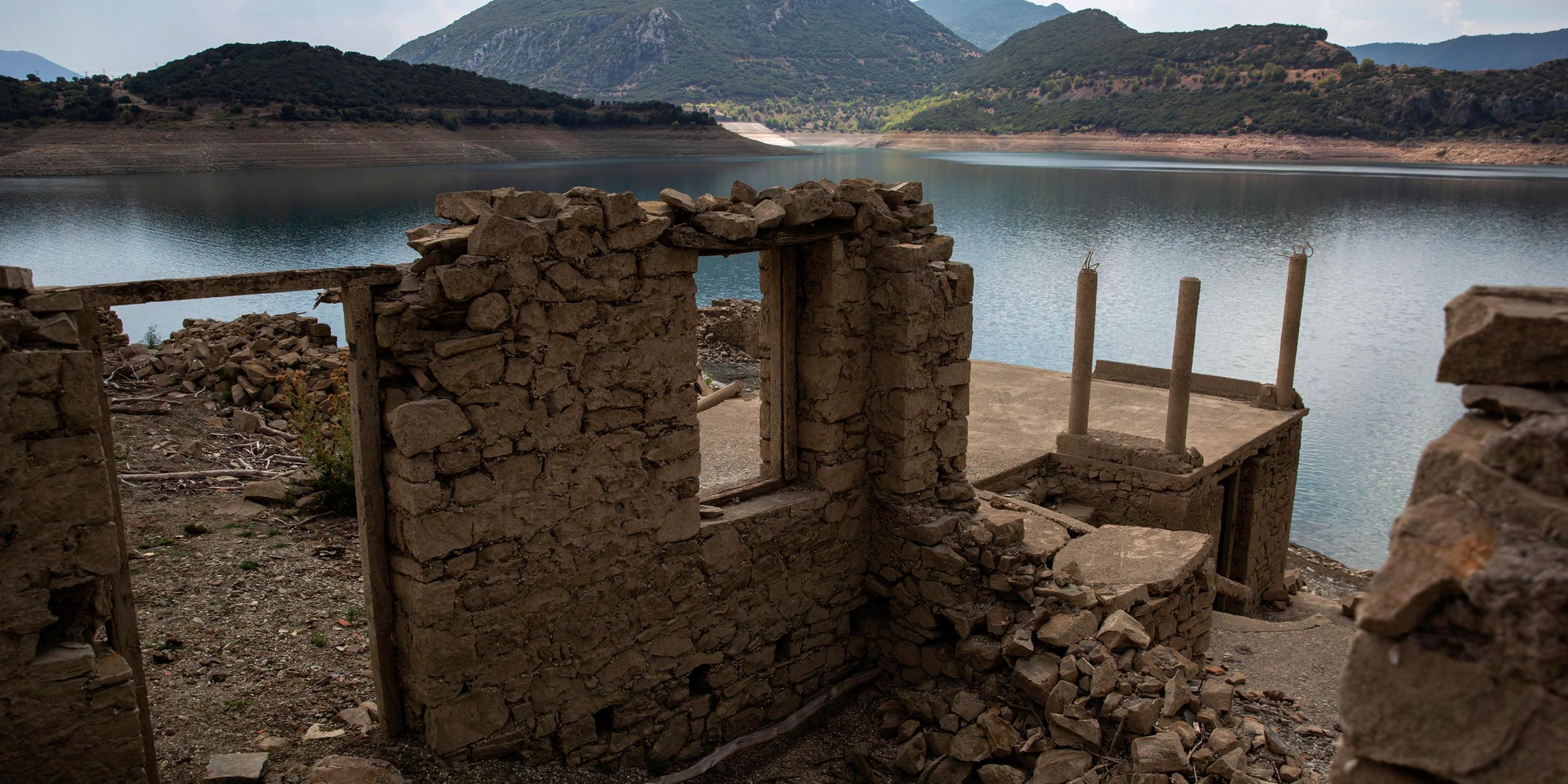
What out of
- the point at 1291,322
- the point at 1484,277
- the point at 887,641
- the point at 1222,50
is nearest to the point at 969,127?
the point at 1222,50

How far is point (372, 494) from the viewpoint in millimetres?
5656

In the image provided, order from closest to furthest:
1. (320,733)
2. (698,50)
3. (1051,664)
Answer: (320,733) → (1051,664) → (698,50)

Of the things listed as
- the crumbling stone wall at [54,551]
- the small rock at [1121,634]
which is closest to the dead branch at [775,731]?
the small rock at [1121,634]

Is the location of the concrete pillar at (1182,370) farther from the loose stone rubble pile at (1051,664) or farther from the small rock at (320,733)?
the small rock at (320,733)

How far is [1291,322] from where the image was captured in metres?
14.5

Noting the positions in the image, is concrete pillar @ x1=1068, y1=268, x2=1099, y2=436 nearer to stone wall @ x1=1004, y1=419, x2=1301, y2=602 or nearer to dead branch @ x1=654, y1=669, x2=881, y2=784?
stone wall @ x1=1004, y1=419, x2=1301, y2=602

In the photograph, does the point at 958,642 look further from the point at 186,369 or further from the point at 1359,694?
the point at 186,369

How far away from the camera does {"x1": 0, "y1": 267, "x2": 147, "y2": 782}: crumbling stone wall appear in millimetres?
4418

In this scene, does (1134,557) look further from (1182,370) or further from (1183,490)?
(1182,370)

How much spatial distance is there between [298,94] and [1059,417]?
41.6m

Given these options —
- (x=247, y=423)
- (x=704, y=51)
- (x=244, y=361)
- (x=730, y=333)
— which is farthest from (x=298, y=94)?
(x=704, y=51)

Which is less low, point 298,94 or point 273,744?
point 298,94

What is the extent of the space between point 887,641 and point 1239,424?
843cm

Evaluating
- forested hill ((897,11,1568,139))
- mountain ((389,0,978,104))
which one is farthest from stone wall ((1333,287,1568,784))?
mountain ((389,0,978,104))
